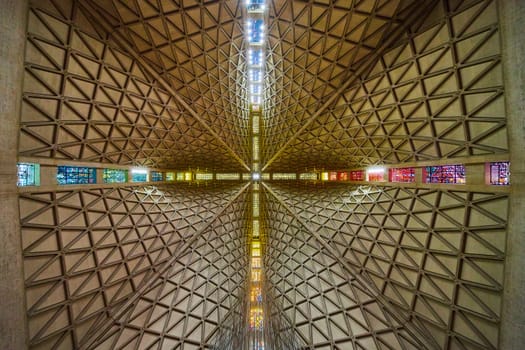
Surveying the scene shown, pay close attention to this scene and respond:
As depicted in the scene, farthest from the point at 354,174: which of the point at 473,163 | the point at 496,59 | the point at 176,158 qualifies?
the point at 176,158

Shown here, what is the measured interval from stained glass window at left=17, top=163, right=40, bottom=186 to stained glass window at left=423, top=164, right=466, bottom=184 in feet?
82.0

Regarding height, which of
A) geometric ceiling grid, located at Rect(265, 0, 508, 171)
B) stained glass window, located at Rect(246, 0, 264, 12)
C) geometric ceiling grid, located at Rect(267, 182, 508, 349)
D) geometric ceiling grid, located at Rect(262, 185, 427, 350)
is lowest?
geometric ceiling grid, located at Rect(262, 185, 427, 350)

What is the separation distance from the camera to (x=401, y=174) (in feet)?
64.3

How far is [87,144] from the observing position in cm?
1612

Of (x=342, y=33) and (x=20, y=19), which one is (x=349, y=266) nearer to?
(x=342, y=33)

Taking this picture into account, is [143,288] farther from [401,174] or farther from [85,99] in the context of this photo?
[401,174]

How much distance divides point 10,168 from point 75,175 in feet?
17.7

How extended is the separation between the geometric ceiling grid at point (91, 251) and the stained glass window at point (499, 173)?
24.1 metres

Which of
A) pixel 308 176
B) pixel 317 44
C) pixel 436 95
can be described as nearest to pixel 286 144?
pixel 308 176

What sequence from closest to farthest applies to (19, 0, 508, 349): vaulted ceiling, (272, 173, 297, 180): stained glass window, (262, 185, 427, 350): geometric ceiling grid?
(19, 0, 508, 349): vaulted ceiling, (262, 185, 427, 350): geometric ceiling grid, (272, 173, 297, 180): stained glass window

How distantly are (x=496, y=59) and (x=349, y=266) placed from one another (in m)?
17.9

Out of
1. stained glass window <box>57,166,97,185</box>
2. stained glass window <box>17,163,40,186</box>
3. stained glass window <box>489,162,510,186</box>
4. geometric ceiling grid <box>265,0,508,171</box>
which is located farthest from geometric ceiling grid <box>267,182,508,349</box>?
stained glass window <box>17,163,40,186</box>

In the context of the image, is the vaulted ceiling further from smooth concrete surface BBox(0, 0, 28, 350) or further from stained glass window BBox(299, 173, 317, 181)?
stained glass window BBox(299, 173, 317, 181)

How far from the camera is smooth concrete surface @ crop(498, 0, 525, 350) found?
33.1 ft
